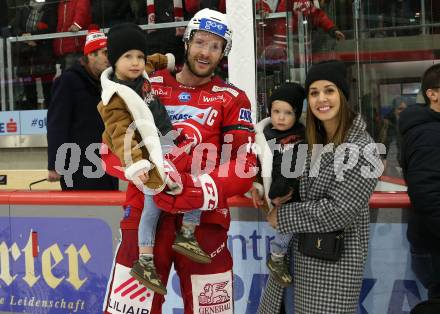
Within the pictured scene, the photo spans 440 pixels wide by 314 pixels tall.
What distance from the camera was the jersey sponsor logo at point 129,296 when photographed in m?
2.46

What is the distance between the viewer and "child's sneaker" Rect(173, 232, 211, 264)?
2322 millimetres

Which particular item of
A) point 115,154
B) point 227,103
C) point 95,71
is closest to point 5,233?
point 95,71

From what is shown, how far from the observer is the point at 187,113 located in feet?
8.04

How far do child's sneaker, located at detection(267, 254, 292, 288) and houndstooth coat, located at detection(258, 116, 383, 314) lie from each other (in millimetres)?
128

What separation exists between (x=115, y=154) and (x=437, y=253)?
4.52 ft

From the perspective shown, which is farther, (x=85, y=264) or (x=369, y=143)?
(x=85, y=264)

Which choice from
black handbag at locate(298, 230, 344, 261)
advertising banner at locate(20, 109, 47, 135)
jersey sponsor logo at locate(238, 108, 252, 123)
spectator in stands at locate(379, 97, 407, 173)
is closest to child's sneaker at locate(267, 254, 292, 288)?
black handbag at locate(298, 230, 344, 261)

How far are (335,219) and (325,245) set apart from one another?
124 mm

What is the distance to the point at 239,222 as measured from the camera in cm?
324

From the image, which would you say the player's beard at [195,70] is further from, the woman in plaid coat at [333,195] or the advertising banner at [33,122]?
the advertising banner at [33,122]

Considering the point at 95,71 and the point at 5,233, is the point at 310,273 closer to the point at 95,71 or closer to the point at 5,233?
the point at 5,233

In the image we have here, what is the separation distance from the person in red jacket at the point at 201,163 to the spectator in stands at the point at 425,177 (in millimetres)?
633

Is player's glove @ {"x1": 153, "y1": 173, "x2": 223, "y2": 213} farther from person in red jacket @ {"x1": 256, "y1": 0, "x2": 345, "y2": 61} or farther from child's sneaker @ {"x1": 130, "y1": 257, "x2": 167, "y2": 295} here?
person in red jacket @ {"x1": 256, "y1": 0, "x2": 345, "y2": 61}

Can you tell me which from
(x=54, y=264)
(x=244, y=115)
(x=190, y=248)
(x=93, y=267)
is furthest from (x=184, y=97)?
(x=54, y=264)
